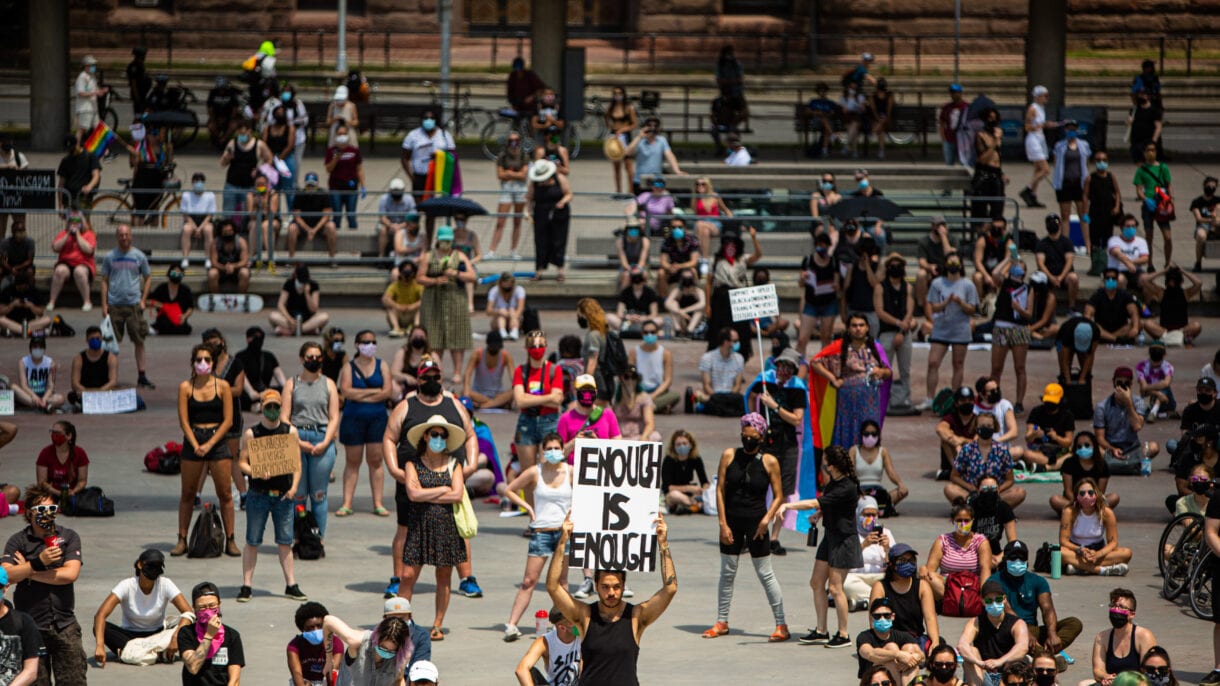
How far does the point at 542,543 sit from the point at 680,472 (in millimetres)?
3591

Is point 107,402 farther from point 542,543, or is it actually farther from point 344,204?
point 542,543

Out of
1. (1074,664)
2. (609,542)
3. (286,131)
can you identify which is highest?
(286,131)

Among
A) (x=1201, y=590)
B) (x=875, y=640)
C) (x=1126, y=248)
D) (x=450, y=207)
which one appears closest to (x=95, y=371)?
(x=450, y=207)

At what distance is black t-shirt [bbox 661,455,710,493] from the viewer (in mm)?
17109

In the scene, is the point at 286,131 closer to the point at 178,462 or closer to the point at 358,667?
the point at 178,462

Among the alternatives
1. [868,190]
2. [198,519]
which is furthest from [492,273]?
[198,519]

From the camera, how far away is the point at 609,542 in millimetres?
11195

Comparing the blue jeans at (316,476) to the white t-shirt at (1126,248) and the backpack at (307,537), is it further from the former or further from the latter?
the white t-shirt at (1126,248)

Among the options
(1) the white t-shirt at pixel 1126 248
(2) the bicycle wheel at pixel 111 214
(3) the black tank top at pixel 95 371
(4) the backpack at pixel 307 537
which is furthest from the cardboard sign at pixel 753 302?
(2) the bicycle wheel at pixel 111 214

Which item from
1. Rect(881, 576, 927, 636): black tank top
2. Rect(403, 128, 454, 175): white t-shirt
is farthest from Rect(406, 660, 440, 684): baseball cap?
Rect(403, 128, 454, 175): white t-shirt

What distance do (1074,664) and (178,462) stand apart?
8.77 metres

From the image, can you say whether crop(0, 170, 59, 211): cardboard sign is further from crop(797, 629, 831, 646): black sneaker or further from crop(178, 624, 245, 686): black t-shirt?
crop(797, 629, 831, 646): black sneaker

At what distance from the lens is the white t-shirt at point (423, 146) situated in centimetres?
2719

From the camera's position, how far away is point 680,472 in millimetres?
17141
